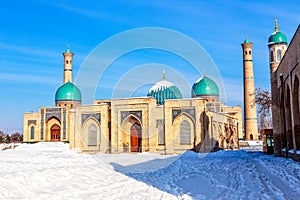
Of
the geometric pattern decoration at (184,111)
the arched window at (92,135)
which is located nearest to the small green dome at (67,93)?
the arched window at (92,135)

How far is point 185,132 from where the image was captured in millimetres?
25000

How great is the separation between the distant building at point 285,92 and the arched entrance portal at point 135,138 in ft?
35.4

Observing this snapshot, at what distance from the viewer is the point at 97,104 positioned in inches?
1117

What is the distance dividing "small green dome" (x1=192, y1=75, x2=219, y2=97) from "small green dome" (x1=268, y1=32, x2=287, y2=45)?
41.8 ft

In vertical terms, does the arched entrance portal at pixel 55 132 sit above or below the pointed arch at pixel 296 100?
below

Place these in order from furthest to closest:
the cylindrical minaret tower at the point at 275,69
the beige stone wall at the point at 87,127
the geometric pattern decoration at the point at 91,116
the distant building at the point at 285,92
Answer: the geometric pattern decoration at the point at 91,116 < the beige stone wall at the point at 87,127 < the cylindrical minaret tower at the point at 275,69 < the distant building at the point at 285,92

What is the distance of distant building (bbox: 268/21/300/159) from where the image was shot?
49.5 feet

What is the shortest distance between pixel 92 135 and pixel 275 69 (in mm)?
15431

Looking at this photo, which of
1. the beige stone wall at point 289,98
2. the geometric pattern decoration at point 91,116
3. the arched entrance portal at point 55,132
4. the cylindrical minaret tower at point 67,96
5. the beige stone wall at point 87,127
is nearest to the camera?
the beige stone wall at point 289,98

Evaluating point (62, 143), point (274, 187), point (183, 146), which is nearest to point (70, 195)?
point (274, 187)

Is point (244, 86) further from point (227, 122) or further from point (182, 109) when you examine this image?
point (182, 109)

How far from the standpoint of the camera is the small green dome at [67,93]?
39.2 m

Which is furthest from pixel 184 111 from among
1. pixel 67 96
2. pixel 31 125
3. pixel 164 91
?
pixel 31 125

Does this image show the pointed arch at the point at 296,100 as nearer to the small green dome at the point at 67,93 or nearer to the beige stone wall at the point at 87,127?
the beige stone wall at the point at 87,127
